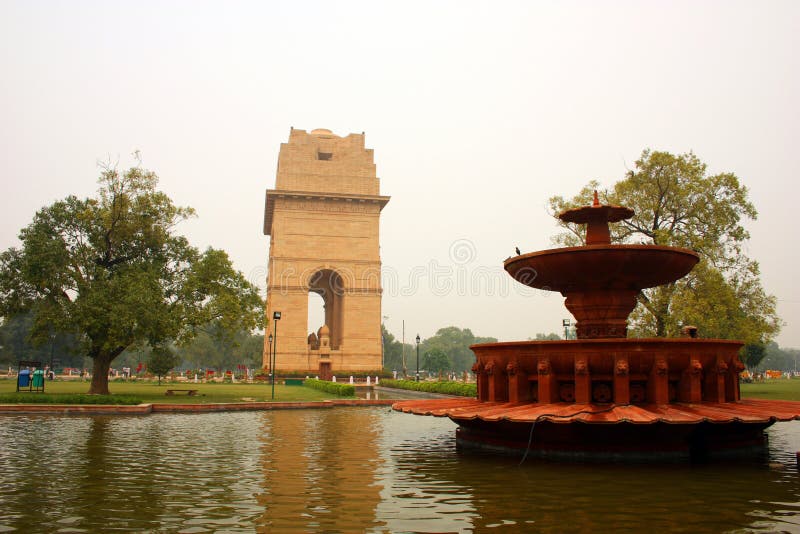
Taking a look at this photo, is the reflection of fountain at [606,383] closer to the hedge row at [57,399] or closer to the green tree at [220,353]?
the hedge row at [57,399]

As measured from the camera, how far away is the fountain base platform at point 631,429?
866cm

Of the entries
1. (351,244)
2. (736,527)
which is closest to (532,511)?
(736,527)

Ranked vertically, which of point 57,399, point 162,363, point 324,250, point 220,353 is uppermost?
point 324,250

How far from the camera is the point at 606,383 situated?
32.7ft

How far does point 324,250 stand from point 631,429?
1865 inches

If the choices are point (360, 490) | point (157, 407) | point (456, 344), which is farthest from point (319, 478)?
point (456, 344)

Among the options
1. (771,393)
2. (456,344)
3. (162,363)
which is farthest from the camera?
(456,344)

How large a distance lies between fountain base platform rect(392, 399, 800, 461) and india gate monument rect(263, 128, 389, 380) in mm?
42781

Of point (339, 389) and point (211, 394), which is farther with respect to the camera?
point (211, 394)

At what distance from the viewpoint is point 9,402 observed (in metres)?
20.3

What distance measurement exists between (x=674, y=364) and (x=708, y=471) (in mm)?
1943

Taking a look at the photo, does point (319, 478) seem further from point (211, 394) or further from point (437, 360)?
point (437, 360)

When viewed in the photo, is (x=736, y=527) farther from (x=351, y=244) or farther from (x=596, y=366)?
(x=351, y=244)

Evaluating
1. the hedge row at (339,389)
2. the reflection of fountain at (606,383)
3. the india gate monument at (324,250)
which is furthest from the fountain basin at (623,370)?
the india gate monument at (324,250)
